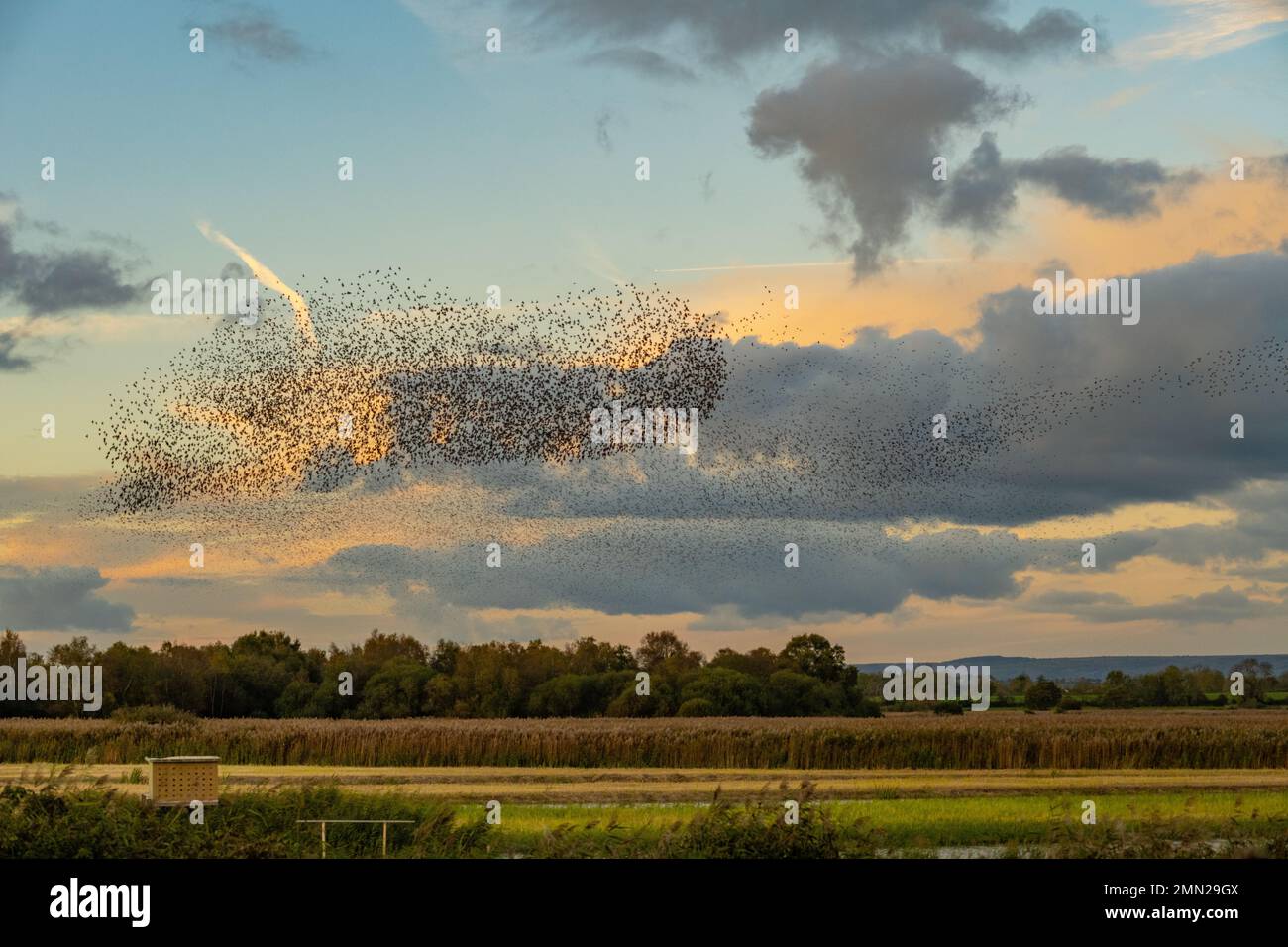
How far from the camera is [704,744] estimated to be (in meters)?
50.4

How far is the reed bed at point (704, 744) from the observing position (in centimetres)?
4925

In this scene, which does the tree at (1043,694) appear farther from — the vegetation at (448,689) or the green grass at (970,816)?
the green grass at (970,816)

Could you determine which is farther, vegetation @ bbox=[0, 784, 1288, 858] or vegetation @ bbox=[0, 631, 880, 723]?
vegetation @ bbox=[0, 631, 880, 723]

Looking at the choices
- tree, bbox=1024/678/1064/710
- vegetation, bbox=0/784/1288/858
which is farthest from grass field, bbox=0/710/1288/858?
tree, bbox=1024/678/1064/710

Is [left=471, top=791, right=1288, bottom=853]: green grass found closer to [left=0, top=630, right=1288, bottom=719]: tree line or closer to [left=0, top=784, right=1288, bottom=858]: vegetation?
[left=0, top=784, right=1288, bottom=858]: vegetation

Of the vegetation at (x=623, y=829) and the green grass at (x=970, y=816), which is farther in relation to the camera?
the green grass at (x=970, y=816)

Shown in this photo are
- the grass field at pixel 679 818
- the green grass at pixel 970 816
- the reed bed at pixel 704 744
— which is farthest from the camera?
the reed bed at pixel 704 744

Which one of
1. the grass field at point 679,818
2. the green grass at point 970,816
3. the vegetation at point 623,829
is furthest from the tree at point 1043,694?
the vegetation at point 623,829

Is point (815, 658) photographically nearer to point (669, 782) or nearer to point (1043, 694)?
point (1043, 694)

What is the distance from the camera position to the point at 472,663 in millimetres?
72500

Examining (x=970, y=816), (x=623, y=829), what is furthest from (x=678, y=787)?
(x=623, y=829)

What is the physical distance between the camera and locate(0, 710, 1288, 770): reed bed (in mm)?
49250

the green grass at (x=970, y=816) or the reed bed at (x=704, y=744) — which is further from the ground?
the green grass at (x=970, y=816)
